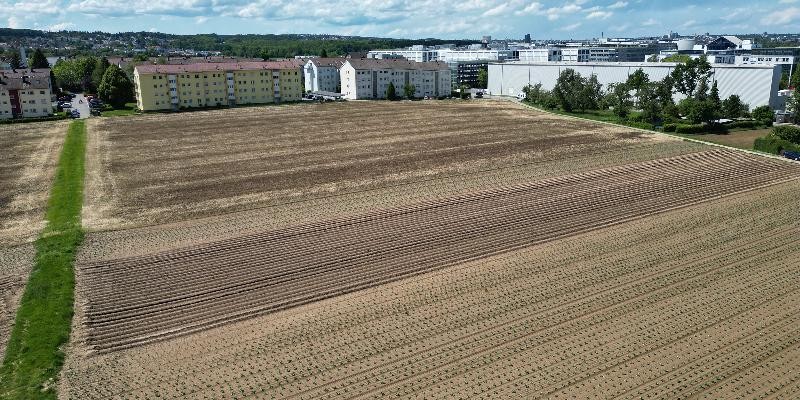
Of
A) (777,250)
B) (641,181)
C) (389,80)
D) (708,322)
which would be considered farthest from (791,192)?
(389,80)

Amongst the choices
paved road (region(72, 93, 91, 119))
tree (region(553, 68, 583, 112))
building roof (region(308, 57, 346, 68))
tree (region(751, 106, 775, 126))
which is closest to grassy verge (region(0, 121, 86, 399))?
paved road (region(72, 93, 91, 119))

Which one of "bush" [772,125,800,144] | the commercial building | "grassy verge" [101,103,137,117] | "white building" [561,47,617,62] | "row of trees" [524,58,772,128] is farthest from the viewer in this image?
"white building" [561,47,617,62]

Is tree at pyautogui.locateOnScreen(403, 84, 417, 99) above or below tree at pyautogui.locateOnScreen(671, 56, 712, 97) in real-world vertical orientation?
below

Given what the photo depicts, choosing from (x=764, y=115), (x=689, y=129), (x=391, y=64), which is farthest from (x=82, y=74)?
(x=764, y=115)

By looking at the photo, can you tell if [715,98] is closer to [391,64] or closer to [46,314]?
[391,64]

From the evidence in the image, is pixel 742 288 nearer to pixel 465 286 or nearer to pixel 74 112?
pixel 465 286

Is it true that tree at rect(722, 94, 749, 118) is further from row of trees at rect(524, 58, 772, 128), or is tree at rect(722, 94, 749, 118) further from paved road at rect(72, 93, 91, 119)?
paved road at rect(72, 93, 91, 119)
